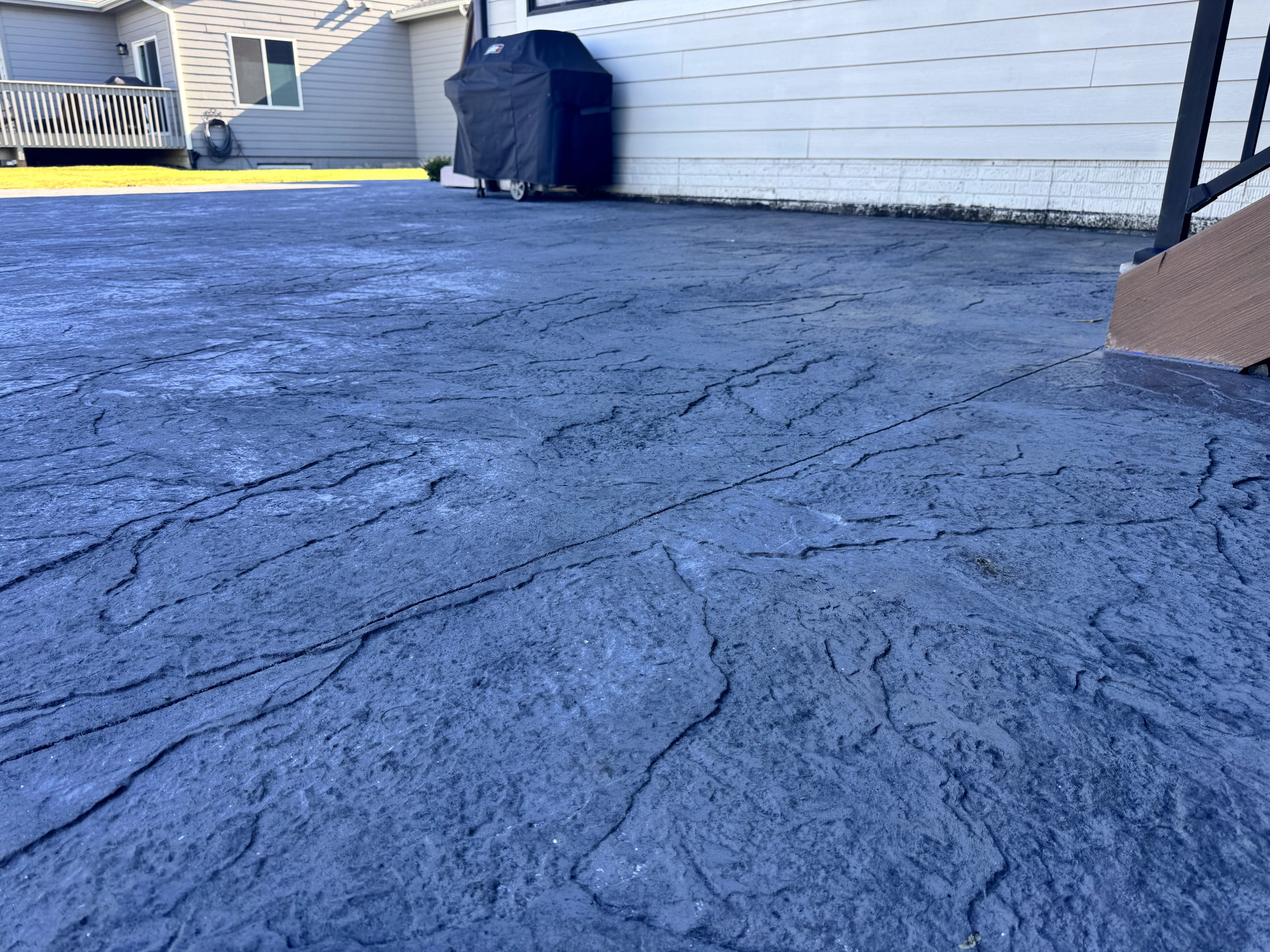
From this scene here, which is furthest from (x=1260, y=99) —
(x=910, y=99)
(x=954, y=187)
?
(x=910, y=99)

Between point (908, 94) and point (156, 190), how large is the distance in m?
7.62

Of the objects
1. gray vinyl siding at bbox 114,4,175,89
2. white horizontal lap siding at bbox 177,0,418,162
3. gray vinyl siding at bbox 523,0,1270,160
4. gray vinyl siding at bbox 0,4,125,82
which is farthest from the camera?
gray vinyl siding at bbox 0,4,125,82

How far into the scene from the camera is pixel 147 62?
1346 cm

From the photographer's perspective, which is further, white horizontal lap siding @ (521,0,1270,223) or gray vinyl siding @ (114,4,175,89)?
gray vinyl siding @ (114,4,175,89)

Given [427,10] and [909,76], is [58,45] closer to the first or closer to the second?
[427,10]

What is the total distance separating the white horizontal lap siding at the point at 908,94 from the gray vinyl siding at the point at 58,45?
34.1 feet

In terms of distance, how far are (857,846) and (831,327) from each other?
86.3 inches

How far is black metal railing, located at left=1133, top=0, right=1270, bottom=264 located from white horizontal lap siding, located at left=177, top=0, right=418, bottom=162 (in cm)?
1361

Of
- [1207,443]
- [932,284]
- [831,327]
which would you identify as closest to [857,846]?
[1207,443]

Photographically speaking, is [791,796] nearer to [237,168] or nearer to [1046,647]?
[1046,647]

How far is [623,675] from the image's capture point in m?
1.01

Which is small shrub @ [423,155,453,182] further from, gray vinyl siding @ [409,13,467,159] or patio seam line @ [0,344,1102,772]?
patio seam line @ [0,344,1102,772]

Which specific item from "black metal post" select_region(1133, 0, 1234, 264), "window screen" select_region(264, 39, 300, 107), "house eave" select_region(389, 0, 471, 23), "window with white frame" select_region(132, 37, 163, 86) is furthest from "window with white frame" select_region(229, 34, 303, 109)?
"black metal post" select_region(1133, 0, 1234, 264)

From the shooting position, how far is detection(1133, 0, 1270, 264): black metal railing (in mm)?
2283
